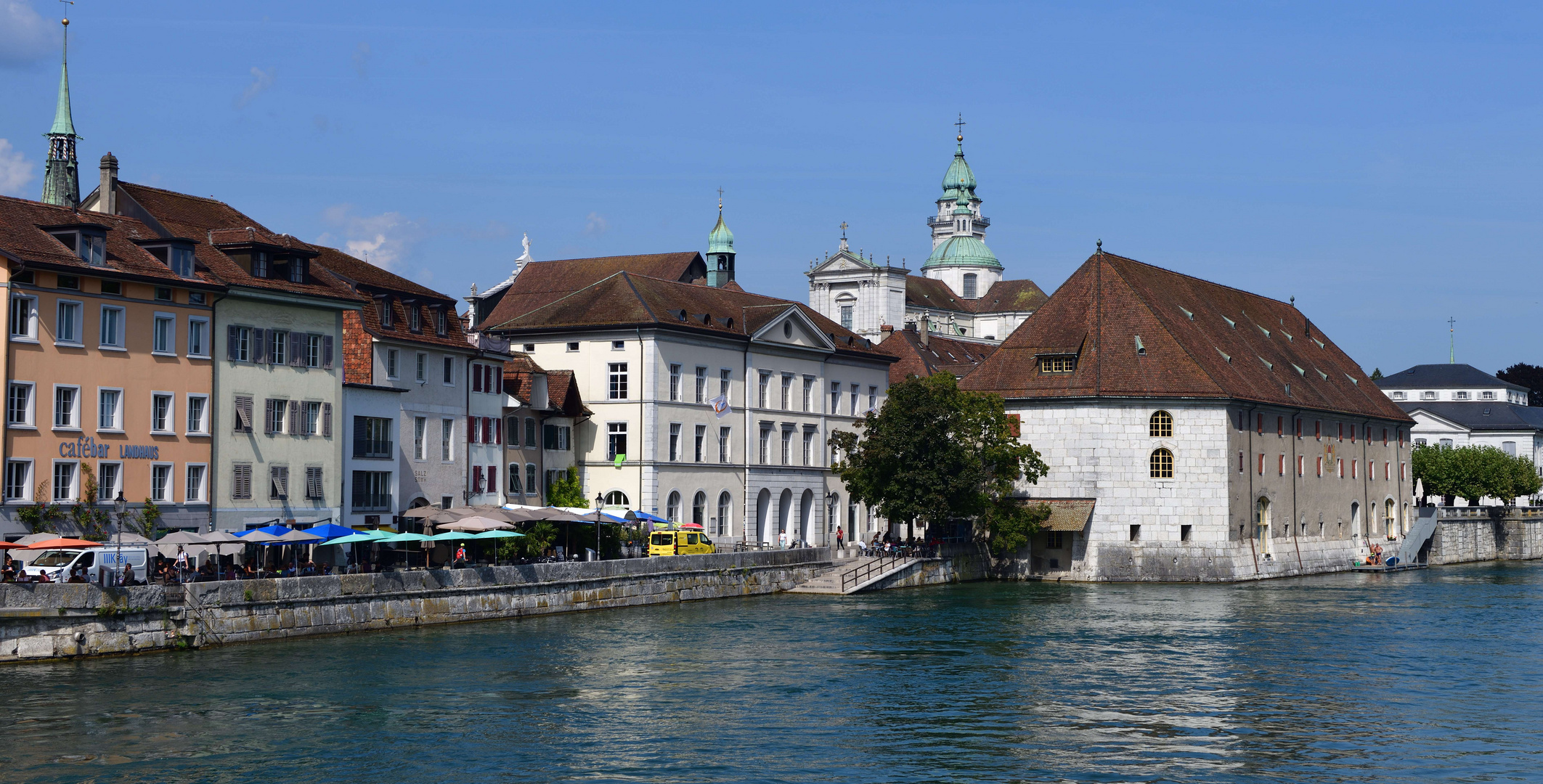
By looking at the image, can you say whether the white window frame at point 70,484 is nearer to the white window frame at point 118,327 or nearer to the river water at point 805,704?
the white window frame at point 118,327

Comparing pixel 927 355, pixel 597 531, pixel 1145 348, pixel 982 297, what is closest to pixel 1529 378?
pixel 982 297

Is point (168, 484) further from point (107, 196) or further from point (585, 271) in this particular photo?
point (585, 271)

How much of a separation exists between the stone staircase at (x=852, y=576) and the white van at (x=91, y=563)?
2742 cm

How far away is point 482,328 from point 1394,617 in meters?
39.1

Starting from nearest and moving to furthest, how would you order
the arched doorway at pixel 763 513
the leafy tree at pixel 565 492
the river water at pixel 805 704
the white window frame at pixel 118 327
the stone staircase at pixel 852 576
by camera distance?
the river water at pixel 805 704
the white window frame at pixel 118 327
the stone staircase at pixel 852 576
the leafy tree at pixel 565 492
the arched doorway at pixel 763 513

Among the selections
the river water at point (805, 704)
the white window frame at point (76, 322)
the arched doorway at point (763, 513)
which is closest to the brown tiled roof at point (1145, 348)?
the arched doorway at point (763, 513)

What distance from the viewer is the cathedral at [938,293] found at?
15925 cm

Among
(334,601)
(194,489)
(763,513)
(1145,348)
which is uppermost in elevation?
(1145,348)

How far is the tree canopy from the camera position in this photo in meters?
116

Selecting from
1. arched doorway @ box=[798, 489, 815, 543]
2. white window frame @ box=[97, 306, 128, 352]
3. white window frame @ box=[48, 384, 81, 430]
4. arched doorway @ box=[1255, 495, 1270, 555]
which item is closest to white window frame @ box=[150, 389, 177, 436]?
white window frame @ box=[97, 306, 128, 352]

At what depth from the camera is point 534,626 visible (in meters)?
50.3

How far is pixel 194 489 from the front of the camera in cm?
5091

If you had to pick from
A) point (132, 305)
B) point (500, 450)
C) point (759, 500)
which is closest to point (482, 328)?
point (500, 450)

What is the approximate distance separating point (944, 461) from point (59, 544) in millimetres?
38498
